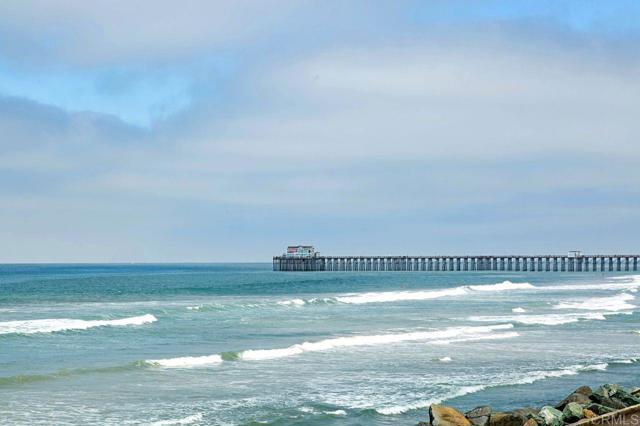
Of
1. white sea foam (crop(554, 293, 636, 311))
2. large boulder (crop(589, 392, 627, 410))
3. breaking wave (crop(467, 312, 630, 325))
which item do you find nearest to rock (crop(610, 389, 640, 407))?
large boulder (crop(589, 392, 627, 410))

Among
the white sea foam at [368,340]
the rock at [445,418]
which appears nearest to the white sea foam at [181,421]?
the rock at [445,418]

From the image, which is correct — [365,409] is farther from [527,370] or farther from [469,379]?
[527,370]

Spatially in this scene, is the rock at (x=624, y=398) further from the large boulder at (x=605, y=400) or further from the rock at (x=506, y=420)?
the rock at (x=506, y=420)

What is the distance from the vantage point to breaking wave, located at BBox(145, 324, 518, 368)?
21.5m

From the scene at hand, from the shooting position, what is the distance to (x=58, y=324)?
3152 centimetres

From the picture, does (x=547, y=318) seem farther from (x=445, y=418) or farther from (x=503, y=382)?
(x=445, y=418)

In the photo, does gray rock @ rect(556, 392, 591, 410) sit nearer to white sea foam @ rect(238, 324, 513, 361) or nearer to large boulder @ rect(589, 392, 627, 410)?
large boulder @ rect(589, 392, 627, 410)

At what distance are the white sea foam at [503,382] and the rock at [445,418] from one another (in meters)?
2.50

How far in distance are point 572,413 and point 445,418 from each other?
1886mm

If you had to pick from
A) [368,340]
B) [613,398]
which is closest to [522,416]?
[613,398]

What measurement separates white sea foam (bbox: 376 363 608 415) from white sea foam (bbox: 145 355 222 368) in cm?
674

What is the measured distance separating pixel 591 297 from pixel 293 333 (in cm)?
2721

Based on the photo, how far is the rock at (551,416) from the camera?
1260 centimetres

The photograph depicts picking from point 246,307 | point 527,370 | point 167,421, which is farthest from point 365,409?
point 246,307
